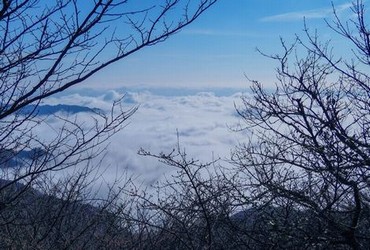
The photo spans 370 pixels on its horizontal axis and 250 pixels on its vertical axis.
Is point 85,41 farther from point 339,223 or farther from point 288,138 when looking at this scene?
point 288,138

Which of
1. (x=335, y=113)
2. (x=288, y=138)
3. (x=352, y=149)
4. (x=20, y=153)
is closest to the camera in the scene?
(x=20, y=153)

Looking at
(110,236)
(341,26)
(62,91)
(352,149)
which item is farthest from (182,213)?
(62,91)

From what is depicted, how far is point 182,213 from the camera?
311 inches

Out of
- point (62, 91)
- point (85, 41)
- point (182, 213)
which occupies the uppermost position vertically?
point (85, 41)

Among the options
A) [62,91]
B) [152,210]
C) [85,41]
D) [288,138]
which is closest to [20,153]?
[62,91]

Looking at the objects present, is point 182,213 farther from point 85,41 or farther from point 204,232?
point 85,41

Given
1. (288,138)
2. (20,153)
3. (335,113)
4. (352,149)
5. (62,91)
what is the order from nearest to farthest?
1. (62,91)
2. (20,153)
3. (352,149)
4. (335,113)
5. (288,138)

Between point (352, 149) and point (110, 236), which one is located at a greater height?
point (352, 149)

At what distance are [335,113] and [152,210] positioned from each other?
3580 millimetres

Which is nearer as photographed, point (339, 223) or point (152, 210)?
point (339, 223)

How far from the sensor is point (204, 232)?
7656mm

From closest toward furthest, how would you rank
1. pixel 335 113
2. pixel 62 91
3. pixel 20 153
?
pixel 62 91 < pixel 20 153 < pixel 335 113

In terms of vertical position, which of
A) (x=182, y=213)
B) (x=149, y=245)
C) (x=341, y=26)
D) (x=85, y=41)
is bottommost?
(x=149, y=245)

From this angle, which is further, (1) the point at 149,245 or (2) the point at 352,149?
(1) the point at 149,245
